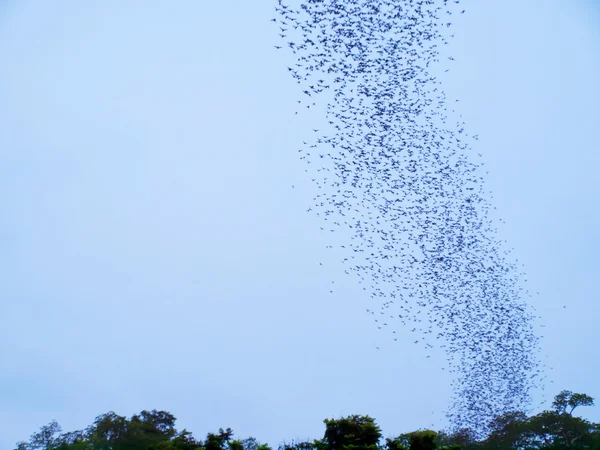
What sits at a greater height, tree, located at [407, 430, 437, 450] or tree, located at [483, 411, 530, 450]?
tree, located at [483, 411, 530, 450]

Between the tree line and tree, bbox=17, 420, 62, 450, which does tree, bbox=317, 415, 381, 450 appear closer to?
the tree line

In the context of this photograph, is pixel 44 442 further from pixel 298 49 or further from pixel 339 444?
pixel 298 49

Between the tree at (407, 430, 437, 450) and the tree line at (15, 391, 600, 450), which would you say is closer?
the tree at (407, 430, 437, 450)

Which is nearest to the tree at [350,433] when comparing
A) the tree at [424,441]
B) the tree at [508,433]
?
the tree at [424,441]

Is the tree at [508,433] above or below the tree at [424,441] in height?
above

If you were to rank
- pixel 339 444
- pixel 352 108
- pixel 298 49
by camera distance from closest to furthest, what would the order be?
pixel 298 49, pixel 352 108, pixel 339 444

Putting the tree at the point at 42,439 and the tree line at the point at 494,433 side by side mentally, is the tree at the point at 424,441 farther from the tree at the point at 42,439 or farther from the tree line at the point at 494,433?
the tree at the point at 42,439

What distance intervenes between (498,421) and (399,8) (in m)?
56.1

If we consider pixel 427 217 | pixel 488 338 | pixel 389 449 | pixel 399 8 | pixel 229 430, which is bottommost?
pixel 389 449

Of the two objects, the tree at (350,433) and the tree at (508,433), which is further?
the tree at (508,433)

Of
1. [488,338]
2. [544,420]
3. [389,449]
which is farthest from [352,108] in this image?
[544,420]

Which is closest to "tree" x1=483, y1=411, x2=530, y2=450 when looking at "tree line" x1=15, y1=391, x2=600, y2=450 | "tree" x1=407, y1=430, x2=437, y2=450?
"tree line" x1=15, y1=391, x2=600, y2=450

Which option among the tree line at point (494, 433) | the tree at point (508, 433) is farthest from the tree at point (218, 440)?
the tree at point (508, 433)

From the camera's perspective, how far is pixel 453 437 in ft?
222
